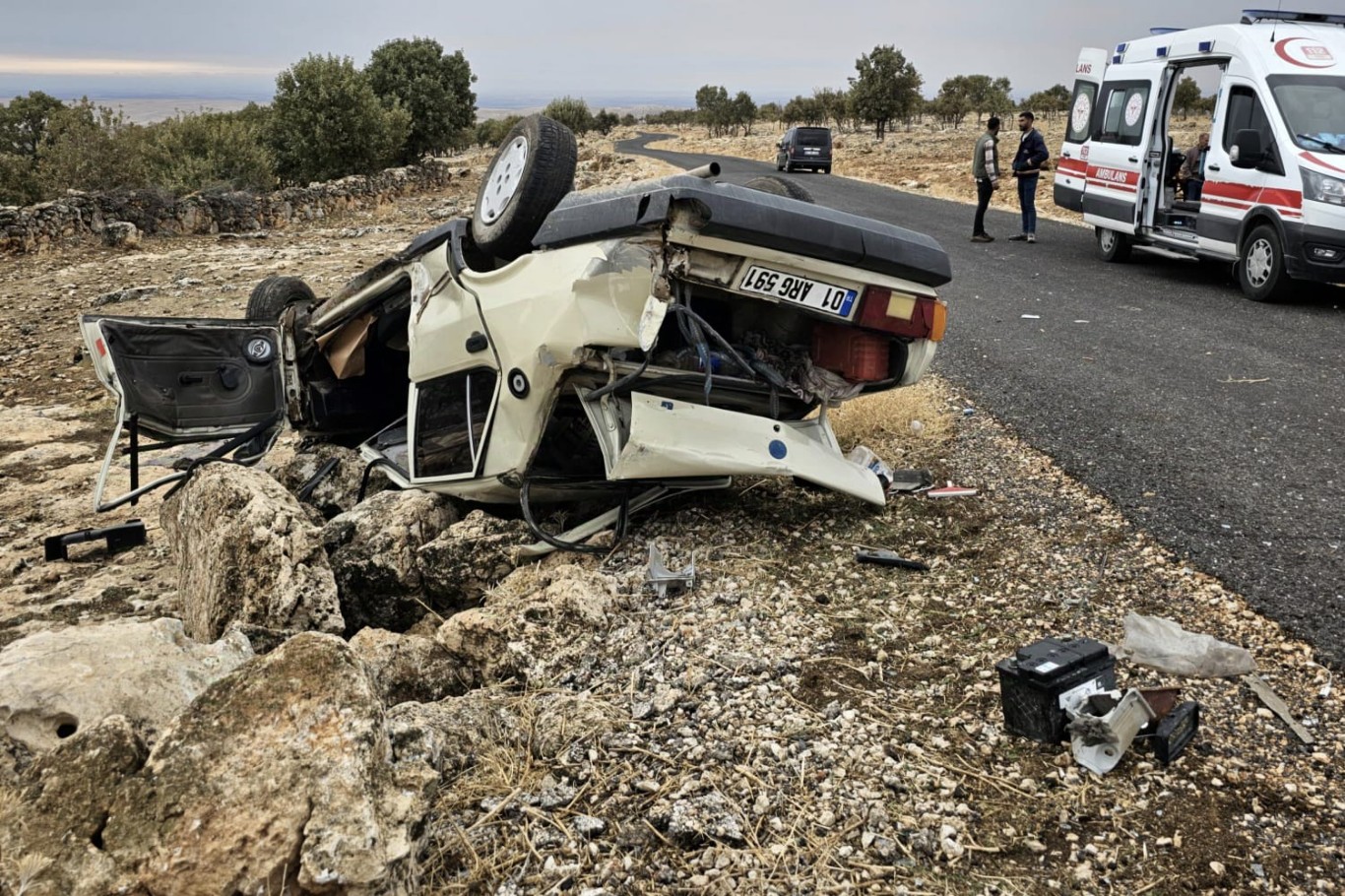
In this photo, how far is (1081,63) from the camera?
13.2 meters

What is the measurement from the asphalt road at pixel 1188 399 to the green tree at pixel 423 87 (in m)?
32.7

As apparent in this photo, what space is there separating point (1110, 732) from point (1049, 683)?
0.65 ft

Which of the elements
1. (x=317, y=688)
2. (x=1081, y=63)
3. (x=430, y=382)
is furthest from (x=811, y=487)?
(x=1081, y=63)

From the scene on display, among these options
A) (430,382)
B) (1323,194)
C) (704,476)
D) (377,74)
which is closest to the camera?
(704,476)

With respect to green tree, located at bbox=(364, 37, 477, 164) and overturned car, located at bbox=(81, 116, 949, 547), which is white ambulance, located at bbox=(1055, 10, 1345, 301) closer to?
overturned car, located at bbox=(81, 116, 949, 547)

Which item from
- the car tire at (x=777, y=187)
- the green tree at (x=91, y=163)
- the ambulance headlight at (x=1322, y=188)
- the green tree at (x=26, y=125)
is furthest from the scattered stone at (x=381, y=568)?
the green tree at (x=26, y=125)

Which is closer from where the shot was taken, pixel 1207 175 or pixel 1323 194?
pixel 1323 194

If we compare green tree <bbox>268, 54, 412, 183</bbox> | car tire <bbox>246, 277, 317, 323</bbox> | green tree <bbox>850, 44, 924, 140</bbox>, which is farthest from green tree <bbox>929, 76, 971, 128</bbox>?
car tire <bbox>246, 277, 317, 323</bbox>

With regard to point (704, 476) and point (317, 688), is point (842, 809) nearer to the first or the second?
point (317, 688)

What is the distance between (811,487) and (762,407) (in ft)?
2.00

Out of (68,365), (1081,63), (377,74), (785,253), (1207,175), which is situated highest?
(377,74)

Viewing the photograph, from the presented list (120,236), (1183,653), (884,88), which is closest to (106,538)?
(1183,653)

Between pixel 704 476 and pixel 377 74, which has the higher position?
pixel 377 74

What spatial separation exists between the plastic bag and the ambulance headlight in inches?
294
